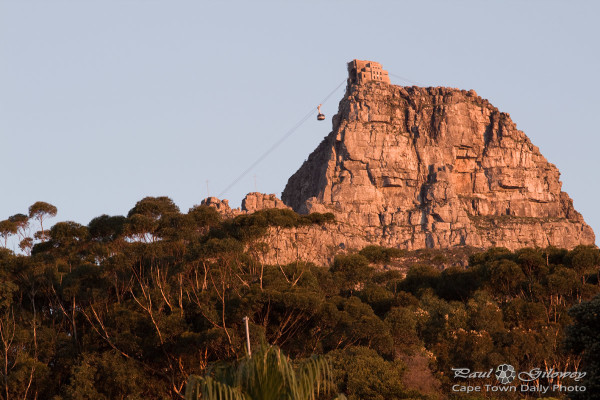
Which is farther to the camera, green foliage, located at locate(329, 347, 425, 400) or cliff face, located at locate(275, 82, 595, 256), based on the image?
cliff face, located at locate(275, 82, 595, 256)

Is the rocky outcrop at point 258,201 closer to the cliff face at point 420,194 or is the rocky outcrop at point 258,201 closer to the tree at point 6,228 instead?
the cliff face at point 420,194

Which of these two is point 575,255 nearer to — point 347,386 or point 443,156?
point 347,386

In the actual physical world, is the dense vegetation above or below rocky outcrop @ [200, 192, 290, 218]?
below

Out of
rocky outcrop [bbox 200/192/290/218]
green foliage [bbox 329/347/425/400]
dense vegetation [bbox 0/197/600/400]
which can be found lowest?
green foliage [bbox 329/347/425/400]

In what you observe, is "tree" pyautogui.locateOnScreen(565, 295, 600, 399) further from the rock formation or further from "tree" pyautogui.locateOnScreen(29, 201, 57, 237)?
the rock formation

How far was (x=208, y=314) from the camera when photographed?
48375 mm

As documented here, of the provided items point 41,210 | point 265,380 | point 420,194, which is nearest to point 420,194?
point 420,194

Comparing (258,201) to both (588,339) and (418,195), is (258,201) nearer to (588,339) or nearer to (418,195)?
(418,195)

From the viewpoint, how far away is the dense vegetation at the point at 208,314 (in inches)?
1889

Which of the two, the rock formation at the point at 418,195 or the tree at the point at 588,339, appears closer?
the tree at the point at 588,339

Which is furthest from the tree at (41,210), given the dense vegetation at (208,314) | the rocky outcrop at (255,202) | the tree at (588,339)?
the rocky outcrop at (255,202)

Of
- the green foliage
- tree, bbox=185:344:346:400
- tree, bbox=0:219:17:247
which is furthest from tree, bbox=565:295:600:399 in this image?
tree, bbox=0:219:17:247

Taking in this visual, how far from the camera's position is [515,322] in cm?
5997

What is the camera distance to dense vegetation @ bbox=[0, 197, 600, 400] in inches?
1889
